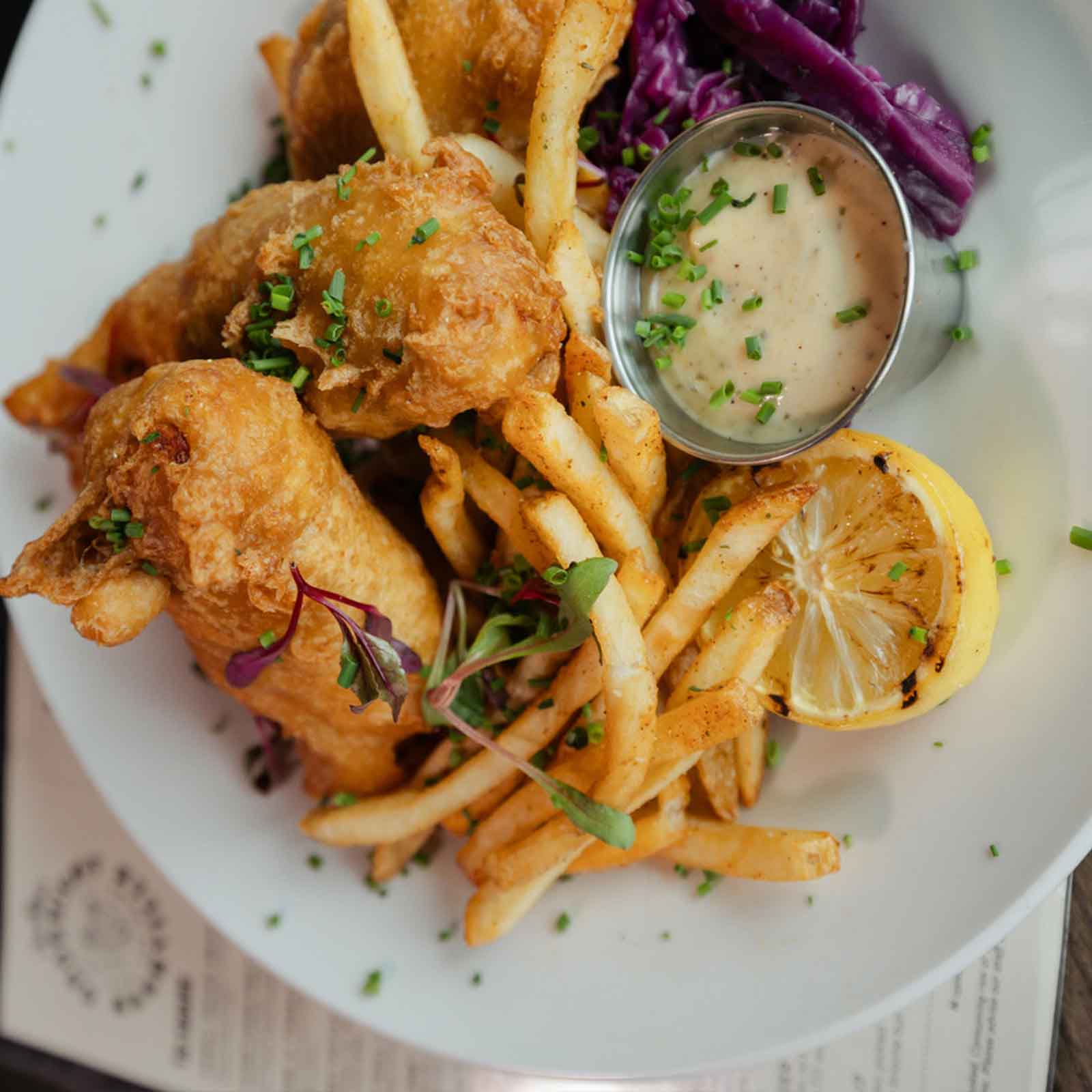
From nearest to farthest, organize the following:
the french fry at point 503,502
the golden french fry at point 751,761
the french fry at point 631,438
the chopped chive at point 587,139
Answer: the french fry at point 631,438, the french fry at point 503,502, the golden french fry at point 751,761, the chopped chive at point 587,139

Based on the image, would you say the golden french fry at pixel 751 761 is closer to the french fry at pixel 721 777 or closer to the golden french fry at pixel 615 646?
the french fry at pixel 721 777

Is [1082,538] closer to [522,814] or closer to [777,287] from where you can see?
[777,287]

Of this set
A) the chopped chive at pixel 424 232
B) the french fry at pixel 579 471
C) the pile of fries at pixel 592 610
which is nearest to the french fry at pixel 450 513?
the pile of fries at pixel 592 610

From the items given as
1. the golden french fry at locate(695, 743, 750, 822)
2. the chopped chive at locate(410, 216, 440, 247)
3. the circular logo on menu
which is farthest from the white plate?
the chopped chive at locate(410, 216, 440, 247)

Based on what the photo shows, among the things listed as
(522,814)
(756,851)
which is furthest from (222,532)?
(756,851)

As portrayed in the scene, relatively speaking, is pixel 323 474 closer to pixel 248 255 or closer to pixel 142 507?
pixel 142 507

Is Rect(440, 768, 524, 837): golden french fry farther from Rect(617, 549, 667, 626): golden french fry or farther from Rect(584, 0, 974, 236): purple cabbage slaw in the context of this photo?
Rect(584, 0, 974, 236): purple cabbage slaw
